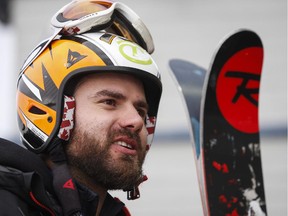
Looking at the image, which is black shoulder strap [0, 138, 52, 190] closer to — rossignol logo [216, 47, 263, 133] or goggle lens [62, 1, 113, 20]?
goggle lens [62, 1, 113, 20]

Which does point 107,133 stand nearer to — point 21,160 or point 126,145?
point 126,145

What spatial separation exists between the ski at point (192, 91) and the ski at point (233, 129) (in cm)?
7

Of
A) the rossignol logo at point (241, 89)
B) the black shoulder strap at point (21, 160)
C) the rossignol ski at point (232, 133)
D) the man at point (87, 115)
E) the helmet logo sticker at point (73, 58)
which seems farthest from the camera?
the rossignol logo at point (241, 89)

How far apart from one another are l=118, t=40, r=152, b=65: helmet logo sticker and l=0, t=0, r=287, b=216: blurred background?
526 cm

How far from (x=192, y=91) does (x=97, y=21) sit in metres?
0.83

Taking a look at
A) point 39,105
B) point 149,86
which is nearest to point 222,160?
A: point 149,86

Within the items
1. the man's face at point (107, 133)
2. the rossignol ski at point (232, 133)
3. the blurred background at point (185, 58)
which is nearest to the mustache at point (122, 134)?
the man's face at point (107, 133)

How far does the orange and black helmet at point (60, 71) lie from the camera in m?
2.65

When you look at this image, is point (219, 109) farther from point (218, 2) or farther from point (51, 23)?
point (218, 2)

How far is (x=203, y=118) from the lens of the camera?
10.5ft

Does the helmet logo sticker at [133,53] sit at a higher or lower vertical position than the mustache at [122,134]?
higher

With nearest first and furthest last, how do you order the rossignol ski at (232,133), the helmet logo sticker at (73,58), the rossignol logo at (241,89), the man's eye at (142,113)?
the helmet logo sticker at (73,58) < the man's eye at (142,113) < the rossignol ski at (232,133) < the rossignol logo at (241,89)

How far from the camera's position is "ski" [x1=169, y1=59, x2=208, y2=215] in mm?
A: 3225

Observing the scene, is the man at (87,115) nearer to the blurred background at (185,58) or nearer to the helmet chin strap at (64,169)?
the helmet chin strap at (64,169)
